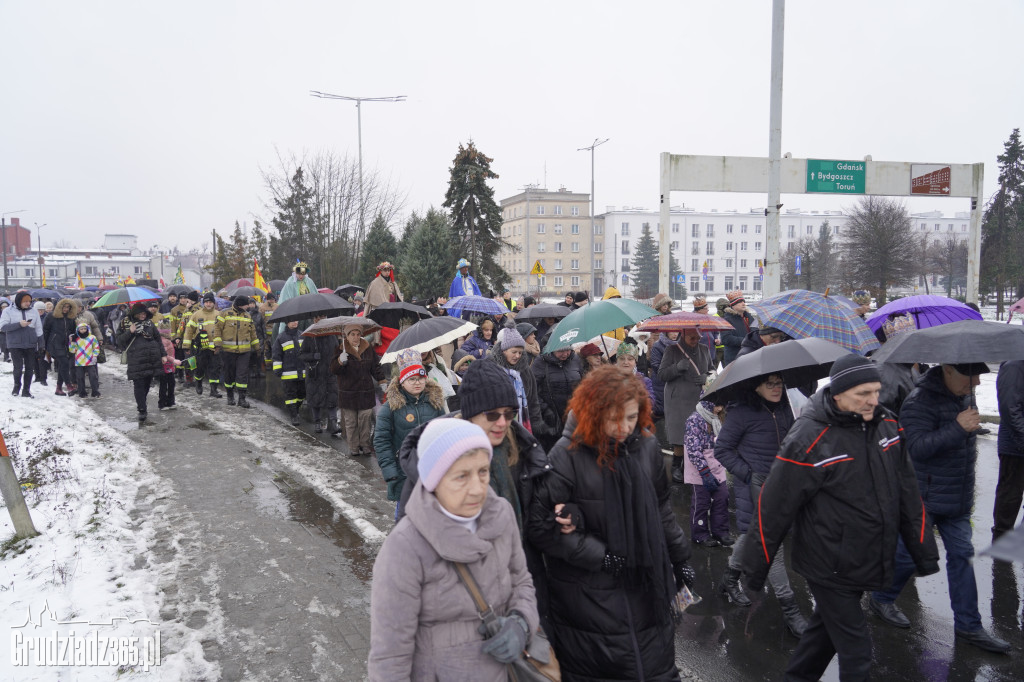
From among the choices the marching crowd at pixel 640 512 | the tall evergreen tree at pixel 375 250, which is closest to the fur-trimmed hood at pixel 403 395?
the marching crowd at pixel 640 512

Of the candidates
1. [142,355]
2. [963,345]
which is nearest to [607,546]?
[963,345]

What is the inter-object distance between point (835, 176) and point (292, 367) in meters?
16.1

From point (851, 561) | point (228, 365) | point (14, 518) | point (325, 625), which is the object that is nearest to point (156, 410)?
point (228, 365)

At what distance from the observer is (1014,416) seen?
5.52m

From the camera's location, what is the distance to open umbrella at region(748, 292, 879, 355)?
6.63m

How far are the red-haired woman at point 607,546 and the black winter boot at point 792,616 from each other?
186 centimetres

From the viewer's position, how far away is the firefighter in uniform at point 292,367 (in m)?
11.9

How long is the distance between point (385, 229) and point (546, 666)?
31426 millimetres

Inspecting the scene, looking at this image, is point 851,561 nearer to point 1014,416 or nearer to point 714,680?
point 714,680

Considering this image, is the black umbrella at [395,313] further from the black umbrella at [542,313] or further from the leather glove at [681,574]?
the leather glove at [681,574]

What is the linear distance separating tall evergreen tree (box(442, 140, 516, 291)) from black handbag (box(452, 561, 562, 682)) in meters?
27.1

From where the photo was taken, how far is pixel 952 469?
4504mm

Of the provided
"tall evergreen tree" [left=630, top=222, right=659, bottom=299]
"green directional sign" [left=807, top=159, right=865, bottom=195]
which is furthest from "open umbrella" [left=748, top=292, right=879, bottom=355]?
"tall evergreen tree" [left=630, top=222, right=659, bottom=299]

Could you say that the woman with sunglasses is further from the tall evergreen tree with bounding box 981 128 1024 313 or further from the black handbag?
the tall evergreen tree with bounding box 981 128 1024 313
